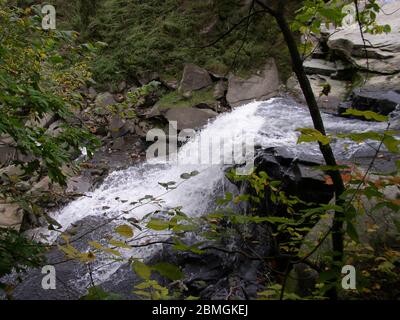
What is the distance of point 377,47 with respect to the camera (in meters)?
8.00

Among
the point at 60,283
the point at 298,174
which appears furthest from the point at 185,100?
the point at 60,283

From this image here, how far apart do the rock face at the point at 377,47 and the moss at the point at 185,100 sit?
3.10 m

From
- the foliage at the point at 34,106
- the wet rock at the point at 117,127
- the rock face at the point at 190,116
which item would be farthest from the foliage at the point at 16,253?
the wet rock at the point at 117,127

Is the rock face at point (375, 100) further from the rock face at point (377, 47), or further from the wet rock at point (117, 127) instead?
the wet rock at point (117, 127)

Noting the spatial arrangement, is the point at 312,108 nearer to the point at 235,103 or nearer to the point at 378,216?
the point at 378,216

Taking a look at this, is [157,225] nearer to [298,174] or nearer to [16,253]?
[16,253]

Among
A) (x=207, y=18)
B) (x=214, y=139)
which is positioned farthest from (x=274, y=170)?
(x=207, y=18)

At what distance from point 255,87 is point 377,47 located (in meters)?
2.80

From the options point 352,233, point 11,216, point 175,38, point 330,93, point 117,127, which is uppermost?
point 175,38

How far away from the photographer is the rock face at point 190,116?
27.6ft

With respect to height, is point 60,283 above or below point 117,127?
below

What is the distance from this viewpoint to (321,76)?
8.57 meters

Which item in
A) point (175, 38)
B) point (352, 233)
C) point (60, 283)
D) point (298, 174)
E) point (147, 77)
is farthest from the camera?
point (175, 38)
